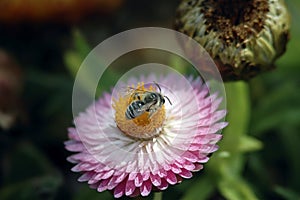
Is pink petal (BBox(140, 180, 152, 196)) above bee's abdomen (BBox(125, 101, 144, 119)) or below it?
below

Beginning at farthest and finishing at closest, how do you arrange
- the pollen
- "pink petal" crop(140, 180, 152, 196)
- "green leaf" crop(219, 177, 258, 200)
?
1. "green leaf" crop(219, 177, 258, 200)
2. the pollen
3. "pink petal" crop(140, 180, 152, 196)

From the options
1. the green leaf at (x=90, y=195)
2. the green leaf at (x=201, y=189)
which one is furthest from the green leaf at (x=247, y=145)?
the green leaf at (x=90, y=195)

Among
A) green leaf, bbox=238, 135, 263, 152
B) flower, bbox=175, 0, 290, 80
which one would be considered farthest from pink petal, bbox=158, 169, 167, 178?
green leaf, bbox=238, 135, 263, 152

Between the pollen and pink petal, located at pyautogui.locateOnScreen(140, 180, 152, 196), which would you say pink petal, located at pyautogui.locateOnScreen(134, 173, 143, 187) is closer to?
pink petal, located at pyautogui.locateOnScreen(140, 180, 152, 196)

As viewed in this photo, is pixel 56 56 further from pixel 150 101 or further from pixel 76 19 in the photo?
pixel 150 101

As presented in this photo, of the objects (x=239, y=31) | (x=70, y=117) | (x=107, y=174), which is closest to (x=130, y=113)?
(x=107, y=174)

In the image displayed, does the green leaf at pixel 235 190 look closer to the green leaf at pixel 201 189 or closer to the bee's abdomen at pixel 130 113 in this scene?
the green leaf at pixel 201 189
